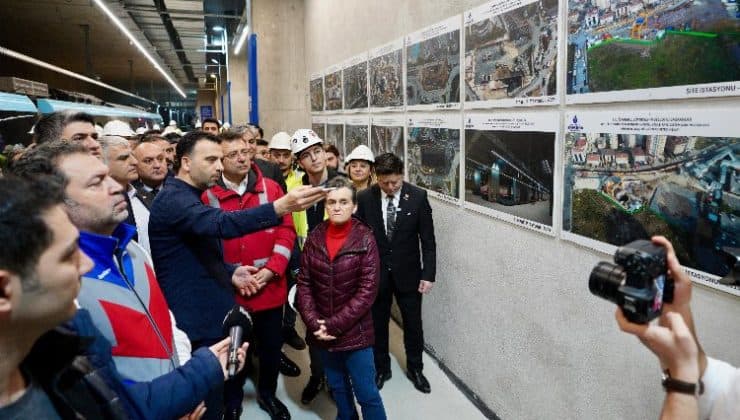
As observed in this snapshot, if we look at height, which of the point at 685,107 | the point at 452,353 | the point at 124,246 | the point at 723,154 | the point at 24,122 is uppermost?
the point at 24,122

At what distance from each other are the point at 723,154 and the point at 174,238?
6.91ft

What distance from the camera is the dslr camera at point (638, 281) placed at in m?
1.04

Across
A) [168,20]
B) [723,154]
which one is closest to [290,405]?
[723,154]

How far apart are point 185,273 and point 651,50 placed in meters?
2.08

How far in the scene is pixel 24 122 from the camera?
24.3 feet

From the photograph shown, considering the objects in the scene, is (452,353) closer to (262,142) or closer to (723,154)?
(723,154)

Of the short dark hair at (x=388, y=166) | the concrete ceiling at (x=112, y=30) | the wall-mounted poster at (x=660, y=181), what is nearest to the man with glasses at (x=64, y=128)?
the short dark hair at (x=388, y=166)

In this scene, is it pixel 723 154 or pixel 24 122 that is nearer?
pixel 723 154

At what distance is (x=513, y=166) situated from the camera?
8.09ft

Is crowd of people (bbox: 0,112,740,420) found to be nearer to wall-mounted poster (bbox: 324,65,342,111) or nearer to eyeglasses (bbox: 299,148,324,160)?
eyeglasses (bbox: 299,148,324,160)

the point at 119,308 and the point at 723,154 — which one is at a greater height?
the point at 723,154

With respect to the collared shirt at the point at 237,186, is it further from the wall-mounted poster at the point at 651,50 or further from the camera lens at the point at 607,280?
the camera lens at the point at 607,280

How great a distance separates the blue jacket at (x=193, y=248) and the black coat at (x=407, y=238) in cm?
122

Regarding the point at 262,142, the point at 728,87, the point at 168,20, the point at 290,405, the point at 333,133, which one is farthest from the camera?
the point at 168,20
